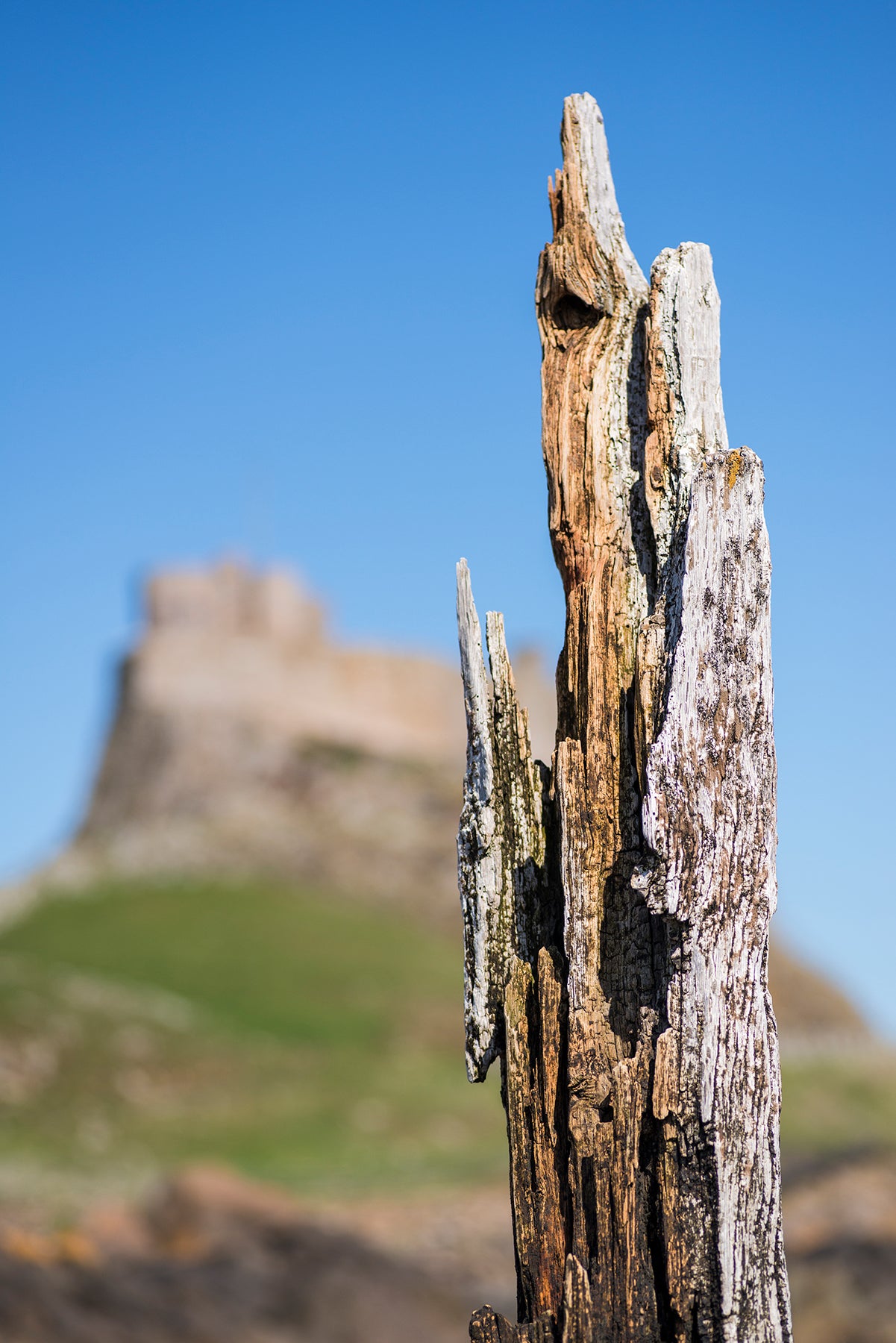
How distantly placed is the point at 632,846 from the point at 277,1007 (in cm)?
2206

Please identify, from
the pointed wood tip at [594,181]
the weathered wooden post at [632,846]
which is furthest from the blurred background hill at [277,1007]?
the pointed wood tip at [594,181]

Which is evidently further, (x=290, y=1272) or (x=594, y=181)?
(x=290, y=1272)

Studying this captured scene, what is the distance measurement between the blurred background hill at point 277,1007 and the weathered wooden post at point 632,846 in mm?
5446

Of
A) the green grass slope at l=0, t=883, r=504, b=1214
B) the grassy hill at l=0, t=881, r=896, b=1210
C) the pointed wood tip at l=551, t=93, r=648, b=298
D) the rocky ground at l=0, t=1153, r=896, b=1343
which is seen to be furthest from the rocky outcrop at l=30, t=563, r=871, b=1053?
the pointed wood tip at l=551, t=93, r=648, b=298

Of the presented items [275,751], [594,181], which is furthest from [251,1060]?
[594,181]

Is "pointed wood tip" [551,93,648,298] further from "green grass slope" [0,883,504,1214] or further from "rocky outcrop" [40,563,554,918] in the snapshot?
"rocky outcrop" [40,563,554,918]

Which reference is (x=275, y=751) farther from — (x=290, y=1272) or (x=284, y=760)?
(x=290, y=1272)

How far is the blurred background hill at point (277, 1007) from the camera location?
38.6ft

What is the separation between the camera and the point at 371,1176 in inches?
627

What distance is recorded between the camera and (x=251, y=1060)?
21.2 metres

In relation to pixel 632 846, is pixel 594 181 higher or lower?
higher

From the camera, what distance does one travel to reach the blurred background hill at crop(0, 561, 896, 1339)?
11.8m

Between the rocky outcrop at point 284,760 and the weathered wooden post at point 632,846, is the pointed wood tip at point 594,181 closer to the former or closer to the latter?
the weathered wooden post at point 632,846

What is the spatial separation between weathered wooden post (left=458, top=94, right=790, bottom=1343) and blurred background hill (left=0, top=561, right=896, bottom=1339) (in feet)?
17.9
